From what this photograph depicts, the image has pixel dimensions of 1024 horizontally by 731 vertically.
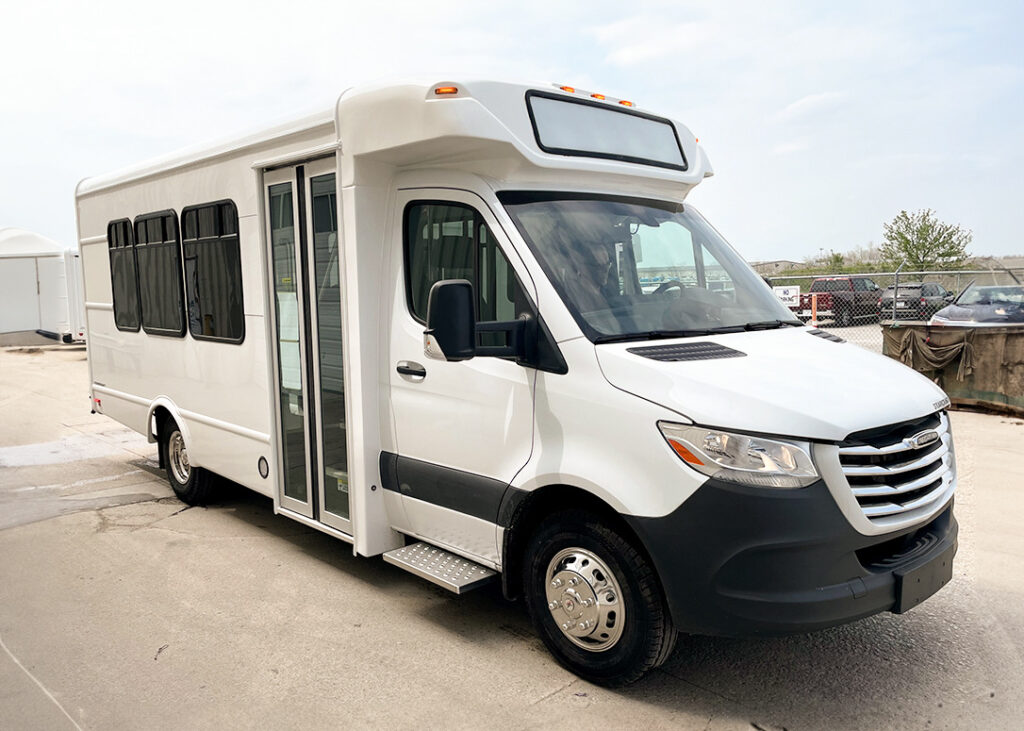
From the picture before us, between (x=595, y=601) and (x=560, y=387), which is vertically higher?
(x=560, y=387)

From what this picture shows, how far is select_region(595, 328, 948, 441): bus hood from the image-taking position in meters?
3.13

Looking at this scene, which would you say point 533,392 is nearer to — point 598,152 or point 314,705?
point 598,152

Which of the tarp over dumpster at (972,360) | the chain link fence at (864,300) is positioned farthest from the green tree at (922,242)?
the tarp over dumpster at (972,360)

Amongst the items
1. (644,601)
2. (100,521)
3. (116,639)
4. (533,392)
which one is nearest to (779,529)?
(644,601)

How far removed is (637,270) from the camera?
13.4 feet

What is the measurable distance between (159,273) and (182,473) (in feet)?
5.56

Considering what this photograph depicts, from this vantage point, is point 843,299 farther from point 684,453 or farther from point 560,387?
point 684,453

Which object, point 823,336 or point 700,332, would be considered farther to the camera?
point 823,336

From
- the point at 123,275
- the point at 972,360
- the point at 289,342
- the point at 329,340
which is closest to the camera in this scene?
the point at 329,340

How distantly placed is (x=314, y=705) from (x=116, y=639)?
54.4 inches

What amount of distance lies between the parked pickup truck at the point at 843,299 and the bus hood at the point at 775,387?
1618 cm

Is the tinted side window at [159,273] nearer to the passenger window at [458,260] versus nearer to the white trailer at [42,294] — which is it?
the passenger window at [458,260]

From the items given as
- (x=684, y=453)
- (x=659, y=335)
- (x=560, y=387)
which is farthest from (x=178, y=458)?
(x=684, y=453)

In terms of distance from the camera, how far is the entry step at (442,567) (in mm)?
4070
